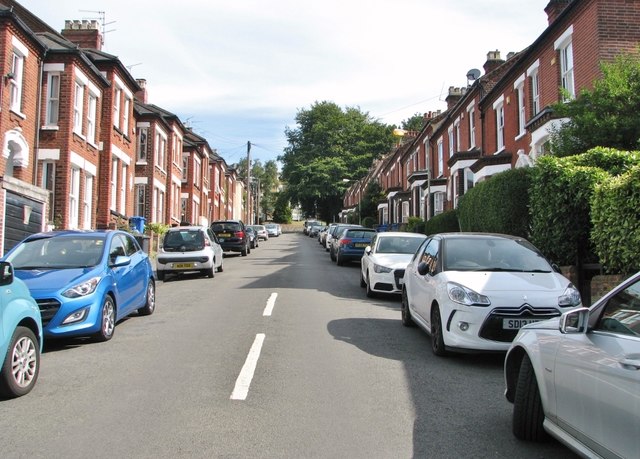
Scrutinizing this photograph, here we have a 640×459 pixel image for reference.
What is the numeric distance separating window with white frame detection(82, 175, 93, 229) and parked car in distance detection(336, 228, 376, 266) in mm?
9891

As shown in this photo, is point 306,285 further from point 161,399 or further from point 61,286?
point 161,399

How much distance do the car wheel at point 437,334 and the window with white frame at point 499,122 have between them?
57.4 ft

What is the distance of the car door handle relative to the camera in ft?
9.96

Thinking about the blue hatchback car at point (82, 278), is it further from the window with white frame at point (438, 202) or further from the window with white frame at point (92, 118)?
the window with white frame at point (438, 202)

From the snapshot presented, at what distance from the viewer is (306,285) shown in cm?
1532

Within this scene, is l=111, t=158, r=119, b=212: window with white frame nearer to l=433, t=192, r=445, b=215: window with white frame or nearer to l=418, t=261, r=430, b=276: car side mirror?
l=433, t=192, r=445, b=215: window with white frame

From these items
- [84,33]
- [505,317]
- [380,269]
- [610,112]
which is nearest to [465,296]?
[505,317]

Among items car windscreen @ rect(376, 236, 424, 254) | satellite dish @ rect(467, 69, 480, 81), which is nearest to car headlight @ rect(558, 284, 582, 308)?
car windscreen @ rect(376, 236, 424, 254)

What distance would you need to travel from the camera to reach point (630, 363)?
309cm

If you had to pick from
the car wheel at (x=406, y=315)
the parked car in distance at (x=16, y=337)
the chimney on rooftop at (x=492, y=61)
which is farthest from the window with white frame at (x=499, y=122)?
the parked car in distance at (x=16, y=337)

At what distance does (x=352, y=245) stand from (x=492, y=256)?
47.1 feet

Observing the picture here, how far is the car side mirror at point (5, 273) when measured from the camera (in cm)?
524

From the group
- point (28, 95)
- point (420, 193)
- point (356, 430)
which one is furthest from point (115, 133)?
point (356, 430)

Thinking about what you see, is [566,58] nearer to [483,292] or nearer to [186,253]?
[186,253]
